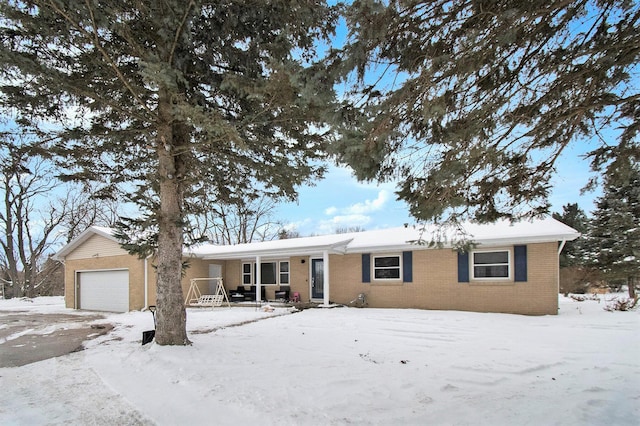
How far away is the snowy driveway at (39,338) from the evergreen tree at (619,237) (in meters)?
22.3

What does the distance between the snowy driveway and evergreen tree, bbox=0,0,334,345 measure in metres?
2.75

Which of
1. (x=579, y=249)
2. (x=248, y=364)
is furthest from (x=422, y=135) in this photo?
(x=579, y=249)

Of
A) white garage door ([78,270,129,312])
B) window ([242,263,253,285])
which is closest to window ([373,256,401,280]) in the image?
window ([242,263,253,285])

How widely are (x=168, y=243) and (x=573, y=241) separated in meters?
24.4

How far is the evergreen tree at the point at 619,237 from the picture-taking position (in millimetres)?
18016

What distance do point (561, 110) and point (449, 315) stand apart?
8254 millimetres

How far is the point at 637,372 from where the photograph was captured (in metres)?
5.09

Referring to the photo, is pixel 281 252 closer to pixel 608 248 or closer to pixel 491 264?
pixel 491 264

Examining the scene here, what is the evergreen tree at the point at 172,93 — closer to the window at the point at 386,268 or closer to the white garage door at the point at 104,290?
the window at the point at 386,268

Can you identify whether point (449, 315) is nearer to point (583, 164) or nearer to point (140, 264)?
point (583, 164)

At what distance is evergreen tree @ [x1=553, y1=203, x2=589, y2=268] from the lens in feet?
70.7

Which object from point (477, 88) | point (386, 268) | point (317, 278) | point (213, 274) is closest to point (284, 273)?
point (317, 278)

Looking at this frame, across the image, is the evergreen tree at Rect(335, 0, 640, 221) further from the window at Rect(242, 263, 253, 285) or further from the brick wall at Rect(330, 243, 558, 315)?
the window at Rect(242, 263, 253, 285)

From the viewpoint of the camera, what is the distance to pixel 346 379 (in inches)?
195
